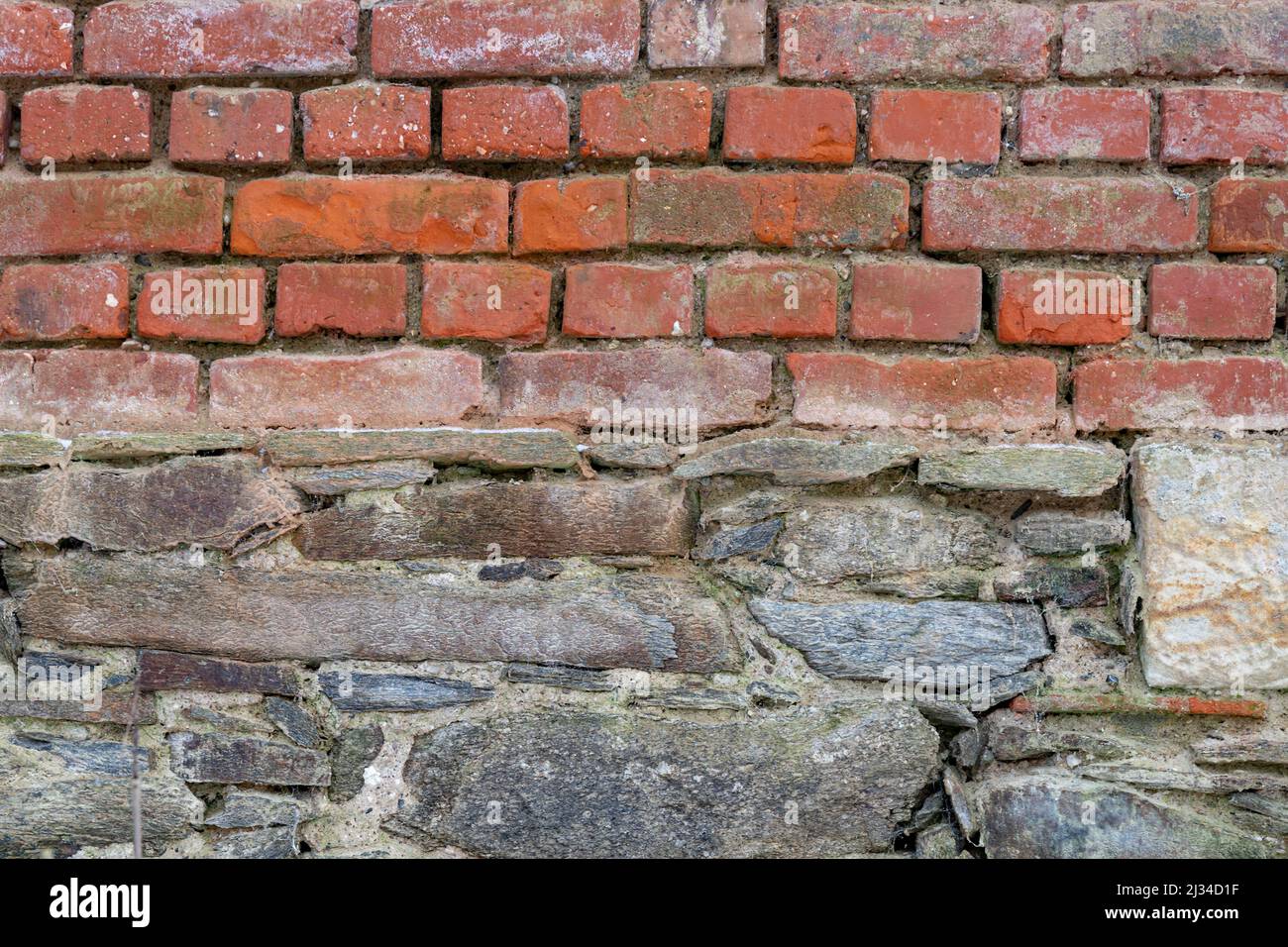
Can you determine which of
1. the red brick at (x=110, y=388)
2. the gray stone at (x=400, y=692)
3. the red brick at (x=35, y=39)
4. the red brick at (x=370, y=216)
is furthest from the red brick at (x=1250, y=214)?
the red brick at (x=35, y=39)

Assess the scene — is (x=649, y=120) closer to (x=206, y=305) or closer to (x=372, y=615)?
(x=206, y=305)

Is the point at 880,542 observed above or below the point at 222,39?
below

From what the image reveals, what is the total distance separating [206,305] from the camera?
152cm

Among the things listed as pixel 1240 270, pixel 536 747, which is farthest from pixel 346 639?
pixel 1240 270

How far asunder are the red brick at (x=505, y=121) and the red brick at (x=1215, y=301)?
34.3 inches

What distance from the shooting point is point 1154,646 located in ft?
4.72

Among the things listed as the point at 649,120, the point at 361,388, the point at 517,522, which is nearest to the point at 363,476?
the point at 361,388

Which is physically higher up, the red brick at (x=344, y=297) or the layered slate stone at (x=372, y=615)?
the red brick at (x=344, y=297)

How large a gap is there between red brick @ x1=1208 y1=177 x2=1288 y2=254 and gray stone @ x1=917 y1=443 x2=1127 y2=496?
343 mm

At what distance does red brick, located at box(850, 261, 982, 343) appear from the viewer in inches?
58.4

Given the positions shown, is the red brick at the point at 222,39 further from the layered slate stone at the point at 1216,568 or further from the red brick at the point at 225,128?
the layered slate stone at the point at 1216,568

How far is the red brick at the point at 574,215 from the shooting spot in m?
1.50

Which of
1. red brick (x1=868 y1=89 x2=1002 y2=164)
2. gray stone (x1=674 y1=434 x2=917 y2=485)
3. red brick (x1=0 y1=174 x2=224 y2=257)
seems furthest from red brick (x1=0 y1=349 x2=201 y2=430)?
red brick (x1=868 y1=89 x2=1002 y2=164)

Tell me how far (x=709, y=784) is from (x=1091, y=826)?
1.71 feet
